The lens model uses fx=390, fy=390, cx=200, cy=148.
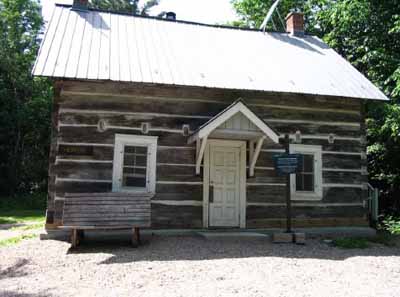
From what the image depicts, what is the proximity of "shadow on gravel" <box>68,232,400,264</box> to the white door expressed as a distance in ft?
3.64

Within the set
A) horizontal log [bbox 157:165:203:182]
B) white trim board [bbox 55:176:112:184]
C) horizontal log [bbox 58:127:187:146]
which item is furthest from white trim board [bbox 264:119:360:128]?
white trim board [bbox 55:176:112:184]

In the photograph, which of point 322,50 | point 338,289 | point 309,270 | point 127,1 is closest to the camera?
point 338,289

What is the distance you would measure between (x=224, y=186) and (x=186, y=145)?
141cm

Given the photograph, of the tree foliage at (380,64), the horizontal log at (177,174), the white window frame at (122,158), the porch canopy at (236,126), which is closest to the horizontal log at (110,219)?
the white window frame at (122,158)

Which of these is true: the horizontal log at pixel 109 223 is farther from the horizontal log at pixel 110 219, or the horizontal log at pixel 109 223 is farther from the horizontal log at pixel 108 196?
the horizontal log at pixel 108 196

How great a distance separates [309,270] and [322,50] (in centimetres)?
921

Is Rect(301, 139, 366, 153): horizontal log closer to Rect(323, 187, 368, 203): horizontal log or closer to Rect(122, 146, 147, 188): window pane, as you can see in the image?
Rect(323, 187, 368, 203): horizontal log

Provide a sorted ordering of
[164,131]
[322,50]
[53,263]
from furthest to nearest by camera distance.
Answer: [322,50], [164,131], [53,263]

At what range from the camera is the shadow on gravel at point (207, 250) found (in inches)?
274

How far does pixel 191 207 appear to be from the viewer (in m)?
9.41

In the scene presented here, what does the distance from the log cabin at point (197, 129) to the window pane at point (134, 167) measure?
0.02 metres

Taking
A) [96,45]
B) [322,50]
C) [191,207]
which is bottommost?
[191,207]

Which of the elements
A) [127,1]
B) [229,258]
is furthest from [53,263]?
[127,1]

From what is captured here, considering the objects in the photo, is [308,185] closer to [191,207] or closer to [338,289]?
[191,207]
